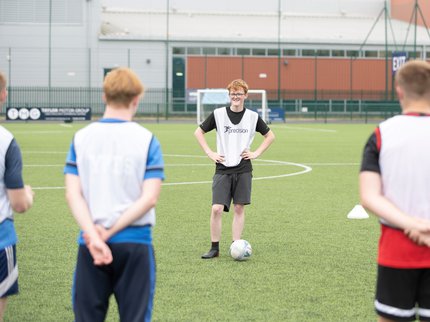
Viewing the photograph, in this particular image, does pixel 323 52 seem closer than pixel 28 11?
No

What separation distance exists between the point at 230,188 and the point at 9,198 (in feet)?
15.3

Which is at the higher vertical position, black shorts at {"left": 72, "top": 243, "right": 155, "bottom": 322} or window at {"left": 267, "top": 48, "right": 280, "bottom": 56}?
window at {"left": 267, "top": 48, "right": 280, "bottom": 56}

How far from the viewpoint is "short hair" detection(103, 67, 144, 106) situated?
14.3 feet

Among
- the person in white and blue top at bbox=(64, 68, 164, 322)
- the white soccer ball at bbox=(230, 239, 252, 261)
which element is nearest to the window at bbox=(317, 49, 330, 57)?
the white soccer ball at bbox=(230, 239, 252, 261)

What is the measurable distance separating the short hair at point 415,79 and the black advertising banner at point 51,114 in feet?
149

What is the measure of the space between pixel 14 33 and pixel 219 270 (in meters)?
54.7

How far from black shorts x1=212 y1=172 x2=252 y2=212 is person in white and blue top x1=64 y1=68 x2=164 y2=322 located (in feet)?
15.6

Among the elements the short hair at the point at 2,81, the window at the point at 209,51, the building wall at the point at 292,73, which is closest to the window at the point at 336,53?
the building wall at the point at 292,73

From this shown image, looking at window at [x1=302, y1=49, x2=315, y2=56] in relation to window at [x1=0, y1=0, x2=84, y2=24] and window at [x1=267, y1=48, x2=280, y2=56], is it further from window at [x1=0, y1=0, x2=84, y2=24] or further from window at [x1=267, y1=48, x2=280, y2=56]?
window at [x1=0, y1=0, x2=84, y2=24]

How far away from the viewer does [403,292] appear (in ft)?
14.4

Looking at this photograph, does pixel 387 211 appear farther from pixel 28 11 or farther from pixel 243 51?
pixel 243 51

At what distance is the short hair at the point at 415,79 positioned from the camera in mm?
4332

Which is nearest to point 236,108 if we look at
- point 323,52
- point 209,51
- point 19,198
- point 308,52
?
point 19,198

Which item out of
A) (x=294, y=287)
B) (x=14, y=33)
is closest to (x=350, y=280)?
(x=294, y=287)
